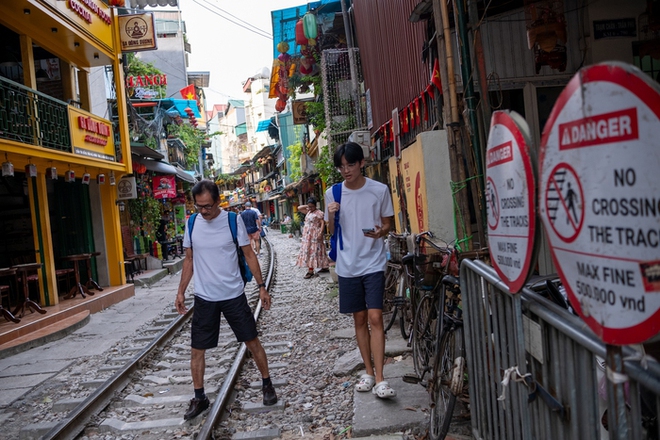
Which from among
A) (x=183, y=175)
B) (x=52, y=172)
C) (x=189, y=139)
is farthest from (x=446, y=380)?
(x=189, y=139)

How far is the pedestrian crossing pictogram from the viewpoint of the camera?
1.57m

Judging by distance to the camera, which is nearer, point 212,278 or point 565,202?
point 565,202

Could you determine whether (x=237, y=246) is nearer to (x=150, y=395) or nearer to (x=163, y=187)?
(x=150, y=395)

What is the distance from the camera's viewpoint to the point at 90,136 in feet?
43.9

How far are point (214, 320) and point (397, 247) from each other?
286 cm

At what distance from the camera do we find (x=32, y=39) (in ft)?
40.0

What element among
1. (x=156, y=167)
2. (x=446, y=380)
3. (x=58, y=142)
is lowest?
(x=446, y=380)

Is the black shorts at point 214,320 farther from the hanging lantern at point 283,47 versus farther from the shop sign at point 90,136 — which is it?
the hanging lantern at point 283,47

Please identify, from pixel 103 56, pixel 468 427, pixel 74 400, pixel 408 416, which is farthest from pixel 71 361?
pixel 103 56

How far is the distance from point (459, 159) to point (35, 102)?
9.57 metres

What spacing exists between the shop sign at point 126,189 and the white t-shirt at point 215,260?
1150cm

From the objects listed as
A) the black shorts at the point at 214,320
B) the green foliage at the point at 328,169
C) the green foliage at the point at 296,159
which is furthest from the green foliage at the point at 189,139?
the black shorts at the point at 214,320

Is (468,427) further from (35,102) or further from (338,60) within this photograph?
(338,60)

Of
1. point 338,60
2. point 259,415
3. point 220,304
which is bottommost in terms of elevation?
point 259,415
